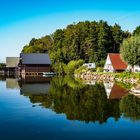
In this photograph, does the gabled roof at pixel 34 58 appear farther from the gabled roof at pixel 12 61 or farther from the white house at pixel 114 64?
the white house at pixel 114 64

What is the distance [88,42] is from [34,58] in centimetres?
1710

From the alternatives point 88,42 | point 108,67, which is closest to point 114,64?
point 108,67

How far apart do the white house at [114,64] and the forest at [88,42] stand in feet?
21.9

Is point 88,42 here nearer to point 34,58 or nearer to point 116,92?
point 34,58

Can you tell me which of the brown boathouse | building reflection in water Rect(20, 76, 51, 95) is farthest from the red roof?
the brown boathouse

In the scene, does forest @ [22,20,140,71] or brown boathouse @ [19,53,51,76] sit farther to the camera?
brown boathouse @ [19,53,51,76]

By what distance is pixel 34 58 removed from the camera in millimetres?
94250

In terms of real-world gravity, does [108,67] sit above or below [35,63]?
below

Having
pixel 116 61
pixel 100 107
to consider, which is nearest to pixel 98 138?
pixel 100 107

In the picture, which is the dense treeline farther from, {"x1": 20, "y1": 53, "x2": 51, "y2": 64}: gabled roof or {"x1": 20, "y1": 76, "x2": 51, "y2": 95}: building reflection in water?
{"x1": 20, "y1": 76, "x2": 51, "y2": 95}: building reflection in water

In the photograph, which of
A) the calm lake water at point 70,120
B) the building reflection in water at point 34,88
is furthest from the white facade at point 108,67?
the calm lake water at point 70,120

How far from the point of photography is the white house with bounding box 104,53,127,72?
2793 inches

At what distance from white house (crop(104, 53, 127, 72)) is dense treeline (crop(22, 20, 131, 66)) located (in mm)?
6740

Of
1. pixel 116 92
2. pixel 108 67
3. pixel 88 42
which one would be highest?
pixel 88 42
